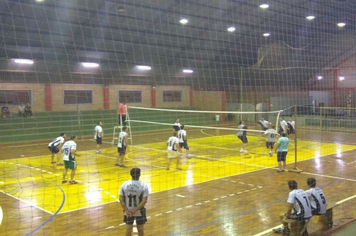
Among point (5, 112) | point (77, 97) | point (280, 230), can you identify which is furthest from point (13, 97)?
point (280, 230)

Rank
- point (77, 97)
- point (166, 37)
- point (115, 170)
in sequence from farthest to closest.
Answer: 1. point (77, 97)
2. point (166, 37)
3. point (115, 170)

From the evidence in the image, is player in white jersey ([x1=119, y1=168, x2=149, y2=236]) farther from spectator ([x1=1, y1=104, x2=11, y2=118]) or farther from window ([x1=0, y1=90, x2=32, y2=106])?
window ([x1=0, y1=90, x2=32, y2=106])

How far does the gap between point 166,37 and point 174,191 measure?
516 inches

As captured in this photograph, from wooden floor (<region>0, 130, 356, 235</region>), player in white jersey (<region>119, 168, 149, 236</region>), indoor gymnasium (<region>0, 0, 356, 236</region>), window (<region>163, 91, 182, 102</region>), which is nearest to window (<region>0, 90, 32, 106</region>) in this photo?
indoor gymnasium (<region>0, 0, 356, 236</region>)

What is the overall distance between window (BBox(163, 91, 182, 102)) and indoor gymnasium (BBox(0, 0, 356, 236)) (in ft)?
0.34

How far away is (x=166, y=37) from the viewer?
66.7 feet

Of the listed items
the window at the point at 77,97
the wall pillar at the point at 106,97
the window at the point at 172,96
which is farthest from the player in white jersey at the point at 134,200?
the window at the point at 172,96

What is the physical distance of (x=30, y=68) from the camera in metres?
19.1

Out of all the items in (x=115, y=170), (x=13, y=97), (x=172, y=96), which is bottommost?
(x=115, y=170)

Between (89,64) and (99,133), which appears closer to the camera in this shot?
(99,133)

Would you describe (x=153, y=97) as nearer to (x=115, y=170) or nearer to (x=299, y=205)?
(x=115, y=170)

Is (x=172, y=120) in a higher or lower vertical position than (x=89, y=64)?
lower

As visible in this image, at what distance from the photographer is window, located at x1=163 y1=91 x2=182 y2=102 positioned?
83.9ft

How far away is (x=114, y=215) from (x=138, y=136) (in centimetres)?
1435
